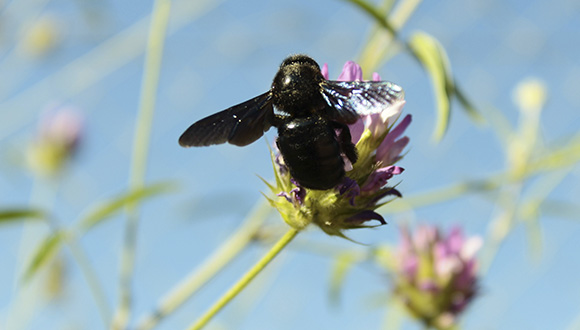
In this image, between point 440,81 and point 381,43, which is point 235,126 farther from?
point 381,43

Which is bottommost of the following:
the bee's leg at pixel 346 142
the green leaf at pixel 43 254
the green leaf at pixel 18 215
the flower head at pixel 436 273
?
the flower head at pixel 436 273

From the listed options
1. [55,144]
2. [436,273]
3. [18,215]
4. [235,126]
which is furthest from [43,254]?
[55,144]

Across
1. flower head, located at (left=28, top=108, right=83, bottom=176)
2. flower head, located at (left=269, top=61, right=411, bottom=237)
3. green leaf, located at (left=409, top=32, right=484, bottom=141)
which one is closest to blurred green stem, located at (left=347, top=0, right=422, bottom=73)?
green leaf, located at (left=409, top=32, right=484, bottom=141)

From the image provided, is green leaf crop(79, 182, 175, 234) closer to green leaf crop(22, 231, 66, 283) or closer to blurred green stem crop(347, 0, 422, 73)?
green leaf crop(22, 231, 66, 283)

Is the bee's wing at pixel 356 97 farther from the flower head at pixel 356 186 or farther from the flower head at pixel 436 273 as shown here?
the flower head at pixel 436 273

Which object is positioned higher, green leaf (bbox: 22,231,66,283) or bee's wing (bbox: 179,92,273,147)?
green leaf (bbox: 22,231,66,283)

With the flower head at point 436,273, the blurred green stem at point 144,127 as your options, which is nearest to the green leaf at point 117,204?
the blurred green stem at point 144,127
